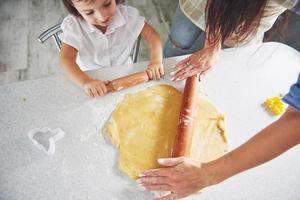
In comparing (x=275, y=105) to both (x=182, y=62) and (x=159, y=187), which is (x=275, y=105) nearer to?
(x=182, y=62)

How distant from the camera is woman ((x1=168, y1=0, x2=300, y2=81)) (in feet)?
2.13

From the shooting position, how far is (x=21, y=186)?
0.75 meters

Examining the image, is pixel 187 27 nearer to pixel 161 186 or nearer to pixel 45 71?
pixel 161 186

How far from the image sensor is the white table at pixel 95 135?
76 centimetres

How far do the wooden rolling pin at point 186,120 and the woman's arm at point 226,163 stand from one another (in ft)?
0.12

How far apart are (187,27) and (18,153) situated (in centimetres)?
78

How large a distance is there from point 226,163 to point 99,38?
0.62 meters

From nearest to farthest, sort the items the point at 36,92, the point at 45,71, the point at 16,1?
the point at 36,92, the point at 45,71, the point at 16,1

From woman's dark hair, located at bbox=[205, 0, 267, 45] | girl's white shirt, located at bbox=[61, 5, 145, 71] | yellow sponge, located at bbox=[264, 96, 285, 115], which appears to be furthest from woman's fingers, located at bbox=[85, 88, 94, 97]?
yellow sponge, located at bbox=[264, 96, 285, 115]

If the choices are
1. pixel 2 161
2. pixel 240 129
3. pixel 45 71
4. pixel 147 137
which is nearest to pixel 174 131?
pixel 147 137

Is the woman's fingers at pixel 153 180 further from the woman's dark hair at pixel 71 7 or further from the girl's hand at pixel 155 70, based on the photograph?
the woman's dark hair at pixel 71 7

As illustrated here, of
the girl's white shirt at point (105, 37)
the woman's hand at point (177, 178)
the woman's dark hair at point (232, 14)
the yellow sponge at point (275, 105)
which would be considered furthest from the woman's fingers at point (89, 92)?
the yellow sponge at point (275, 105)

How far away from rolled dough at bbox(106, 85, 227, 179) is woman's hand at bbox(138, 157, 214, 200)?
0.04 metres

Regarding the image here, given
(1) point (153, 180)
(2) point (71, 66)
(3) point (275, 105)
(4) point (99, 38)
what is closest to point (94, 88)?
(2) point (71, 66)
